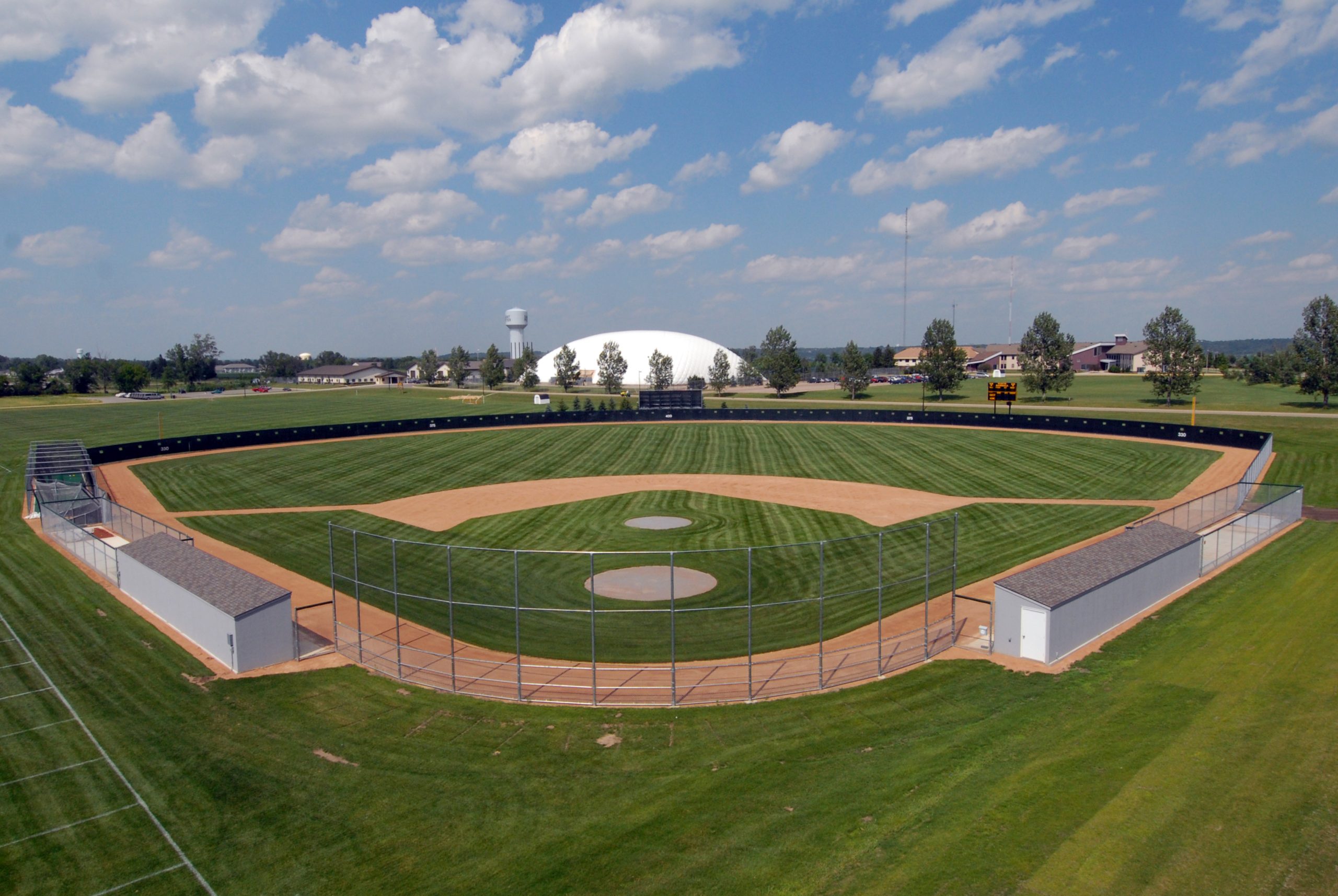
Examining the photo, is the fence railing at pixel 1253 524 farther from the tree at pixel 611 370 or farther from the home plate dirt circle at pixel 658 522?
the tree at pixel 611 370

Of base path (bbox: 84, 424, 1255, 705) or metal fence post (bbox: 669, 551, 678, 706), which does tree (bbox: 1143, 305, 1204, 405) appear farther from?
metal fence post (bbox: 669, 551, 678, 706)

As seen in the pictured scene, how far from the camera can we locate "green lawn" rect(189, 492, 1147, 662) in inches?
989

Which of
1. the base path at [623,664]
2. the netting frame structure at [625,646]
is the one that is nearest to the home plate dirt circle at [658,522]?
the netting frame structure at [625,646]

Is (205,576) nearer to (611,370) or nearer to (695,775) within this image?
(695,775)

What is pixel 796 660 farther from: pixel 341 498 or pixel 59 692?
pixel 341 498

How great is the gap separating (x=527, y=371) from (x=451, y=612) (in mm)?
139590

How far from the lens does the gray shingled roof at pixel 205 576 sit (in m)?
22.3

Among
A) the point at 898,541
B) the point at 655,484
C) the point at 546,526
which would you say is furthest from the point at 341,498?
the point at 898,541

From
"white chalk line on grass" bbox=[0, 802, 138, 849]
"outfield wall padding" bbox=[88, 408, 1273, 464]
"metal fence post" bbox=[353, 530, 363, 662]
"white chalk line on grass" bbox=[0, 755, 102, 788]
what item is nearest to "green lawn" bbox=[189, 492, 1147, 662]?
"metal fence post" bbox=[353, 530, 363, 662]

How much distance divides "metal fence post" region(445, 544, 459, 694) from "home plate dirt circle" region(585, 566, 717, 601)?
473 centimetres

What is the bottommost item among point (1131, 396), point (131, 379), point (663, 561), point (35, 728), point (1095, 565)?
point (35, 728)

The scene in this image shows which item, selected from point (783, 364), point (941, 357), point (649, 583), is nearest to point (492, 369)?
point (783, 364)

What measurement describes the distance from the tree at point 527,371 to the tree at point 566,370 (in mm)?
4503

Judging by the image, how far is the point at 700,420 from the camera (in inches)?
3324
